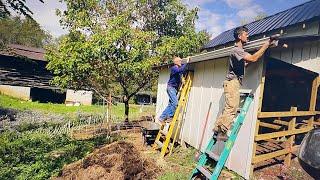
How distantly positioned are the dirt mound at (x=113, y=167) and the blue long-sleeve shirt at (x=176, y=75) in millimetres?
2414

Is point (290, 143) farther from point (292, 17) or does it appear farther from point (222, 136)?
point (292, 17)

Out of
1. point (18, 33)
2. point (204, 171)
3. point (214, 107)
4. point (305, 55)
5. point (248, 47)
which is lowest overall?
point (204, 171)

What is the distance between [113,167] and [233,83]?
11.9 ft

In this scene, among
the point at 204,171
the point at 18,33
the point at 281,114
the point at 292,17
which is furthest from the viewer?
the point at 18,33

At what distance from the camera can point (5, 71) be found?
99.7 ft

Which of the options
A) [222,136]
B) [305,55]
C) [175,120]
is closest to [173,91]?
[175,120]

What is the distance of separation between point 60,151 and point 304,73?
8.07 m

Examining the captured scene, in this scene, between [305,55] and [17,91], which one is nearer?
[305,55]

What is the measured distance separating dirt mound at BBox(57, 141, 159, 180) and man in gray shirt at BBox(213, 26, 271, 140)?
234cm

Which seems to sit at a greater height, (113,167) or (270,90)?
(270,90)

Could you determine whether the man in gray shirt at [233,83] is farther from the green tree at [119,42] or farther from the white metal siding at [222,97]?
the green tree at [119,42]

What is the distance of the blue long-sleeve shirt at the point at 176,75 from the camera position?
29.1ft

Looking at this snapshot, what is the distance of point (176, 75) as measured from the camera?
357 inches

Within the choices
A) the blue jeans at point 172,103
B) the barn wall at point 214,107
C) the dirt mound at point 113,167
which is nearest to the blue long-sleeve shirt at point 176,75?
the blue jeans at point 172,103
